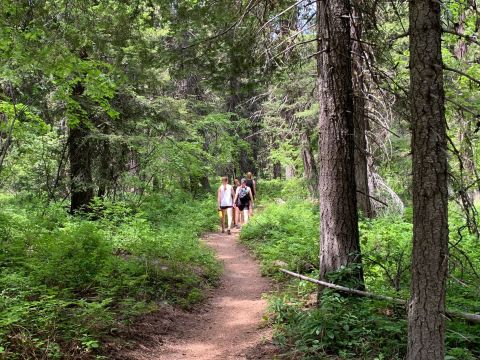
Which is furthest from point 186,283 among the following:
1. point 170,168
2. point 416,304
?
point 170,168

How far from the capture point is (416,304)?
346 centimetres

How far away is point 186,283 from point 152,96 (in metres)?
8.46

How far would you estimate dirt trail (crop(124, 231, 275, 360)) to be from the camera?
5.15 meters

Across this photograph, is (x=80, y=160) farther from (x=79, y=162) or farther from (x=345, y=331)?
(x=345, y=331)

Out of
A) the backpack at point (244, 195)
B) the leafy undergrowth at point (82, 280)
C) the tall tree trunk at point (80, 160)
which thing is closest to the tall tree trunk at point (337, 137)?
the leafy undergrowth at point (82, 280)

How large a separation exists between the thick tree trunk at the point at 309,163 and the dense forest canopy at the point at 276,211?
3305 mm

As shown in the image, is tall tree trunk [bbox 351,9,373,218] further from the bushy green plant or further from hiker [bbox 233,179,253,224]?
hiker [bbox 233,179,253,224]

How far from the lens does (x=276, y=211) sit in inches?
555

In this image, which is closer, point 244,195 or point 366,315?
point 366,315

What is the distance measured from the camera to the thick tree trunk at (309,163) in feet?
55.2

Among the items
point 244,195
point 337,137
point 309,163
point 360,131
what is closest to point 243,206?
point 244,195

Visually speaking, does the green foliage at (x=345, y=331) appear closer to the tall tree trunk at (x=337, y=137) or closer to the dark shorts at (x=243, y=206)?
the tall tree trunk at (x=337, y=137)

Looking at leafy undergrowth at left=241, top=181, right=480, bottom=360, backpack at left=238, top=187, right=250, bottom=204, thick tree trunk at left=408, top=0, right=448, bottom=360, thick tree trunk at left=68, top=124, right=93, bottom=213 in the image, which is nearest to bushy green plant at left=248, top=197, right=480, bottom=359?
leafy undergrowth at left=241, top=181, right=480, bottom=360

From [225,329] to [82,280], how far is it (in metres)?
2.20
